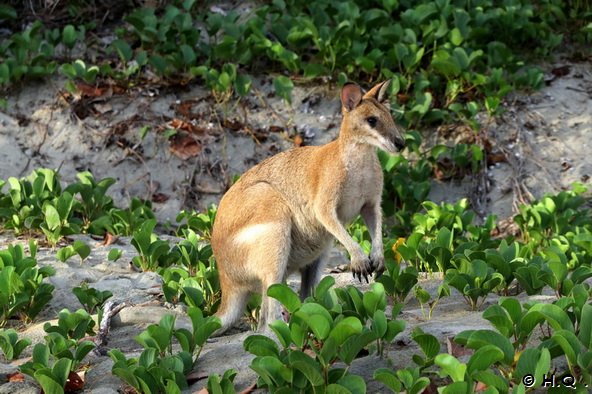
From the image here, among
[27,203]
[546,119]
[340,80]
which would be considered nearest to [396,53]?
[340,80]

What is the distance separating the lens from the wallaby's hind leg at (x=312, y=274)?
6.81 meters

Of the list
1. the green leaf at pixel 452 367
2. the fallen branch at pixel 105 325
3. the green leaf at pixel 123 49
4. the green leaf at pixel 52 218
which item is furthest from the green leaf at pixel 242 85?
the green leaf at pixel 452 367

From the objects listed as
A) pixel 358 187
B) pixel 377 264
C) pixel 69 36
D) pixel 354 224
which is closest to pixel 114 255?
pixel 358 187

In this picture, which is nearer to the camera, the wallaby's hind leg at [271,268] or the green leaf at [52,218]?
the wallaby's hind leg at [271,268]

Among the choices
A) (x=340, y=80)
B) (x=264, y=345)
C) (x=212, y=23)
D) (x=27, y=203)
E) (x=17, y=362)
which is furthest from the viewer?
(x=212, y=23)

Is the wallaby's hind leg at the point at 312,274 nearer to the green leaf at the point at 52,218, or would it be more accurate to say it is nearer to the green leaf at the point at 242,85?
the green leaf at the point at 52,218

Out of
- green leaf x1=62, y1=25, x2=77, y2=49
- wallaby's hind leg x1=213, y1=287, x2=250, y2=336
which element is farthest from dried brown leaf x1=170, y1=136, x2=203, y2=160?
wallaby's hind leg x1=213, y1=287, x2=250, y2=336

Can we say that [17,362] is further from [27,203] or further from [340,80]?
[340,80]

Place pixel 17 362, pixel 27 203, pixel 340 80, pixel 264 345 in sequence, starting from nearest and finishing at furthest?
pixel 264 345 < pixel 17 362 < pixel 27 203 < pixel 340 80

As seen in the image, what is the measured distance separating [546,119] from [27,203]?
5326mm

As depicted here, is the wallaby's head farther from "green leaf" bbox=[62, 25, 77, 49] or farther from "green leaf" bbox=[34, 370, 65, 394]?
"green leaf" bbox=[62, 25, 77, 49]

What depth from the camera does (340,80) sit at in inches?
421

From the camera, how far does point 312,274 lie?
22.4 feet

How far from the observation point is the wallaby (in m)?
6.36
